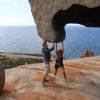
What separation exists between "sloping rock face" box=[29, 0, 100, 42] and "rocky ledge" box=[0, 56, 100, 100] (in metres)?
5.13

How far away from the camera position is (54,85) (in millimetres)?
20547

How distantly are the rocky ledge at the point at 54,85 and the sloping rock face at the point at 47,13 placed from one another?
5.13m

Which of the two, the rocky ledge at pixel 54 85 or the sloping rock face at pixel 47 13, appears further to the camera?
the rocky ledge at pixel 54 85

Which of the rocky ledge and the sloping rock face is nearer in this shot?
the sloping rock face

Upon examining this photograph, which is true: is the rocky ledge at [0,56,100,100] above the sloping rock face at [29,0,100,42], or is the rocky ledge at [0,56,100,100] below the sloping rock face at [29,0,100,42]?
below

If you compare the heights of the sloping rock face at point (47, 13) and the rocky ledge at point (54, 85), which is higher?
the sloping rock face at point (47, 13)

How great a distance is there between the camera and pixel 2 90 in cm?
2005

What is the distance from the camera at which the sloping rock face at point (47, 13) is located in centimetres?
1279

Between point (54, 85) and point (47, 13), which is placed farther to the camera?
point (54, 85)

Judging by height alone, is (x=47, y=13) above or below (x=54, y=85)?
above

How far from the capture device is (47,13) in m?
13.4

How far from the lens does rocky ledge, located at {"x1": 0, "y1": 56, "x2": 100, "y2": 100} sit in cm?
1891

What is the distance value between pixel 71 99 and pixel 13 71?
669 cm

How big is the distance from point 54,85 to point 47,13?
7.75 meters
